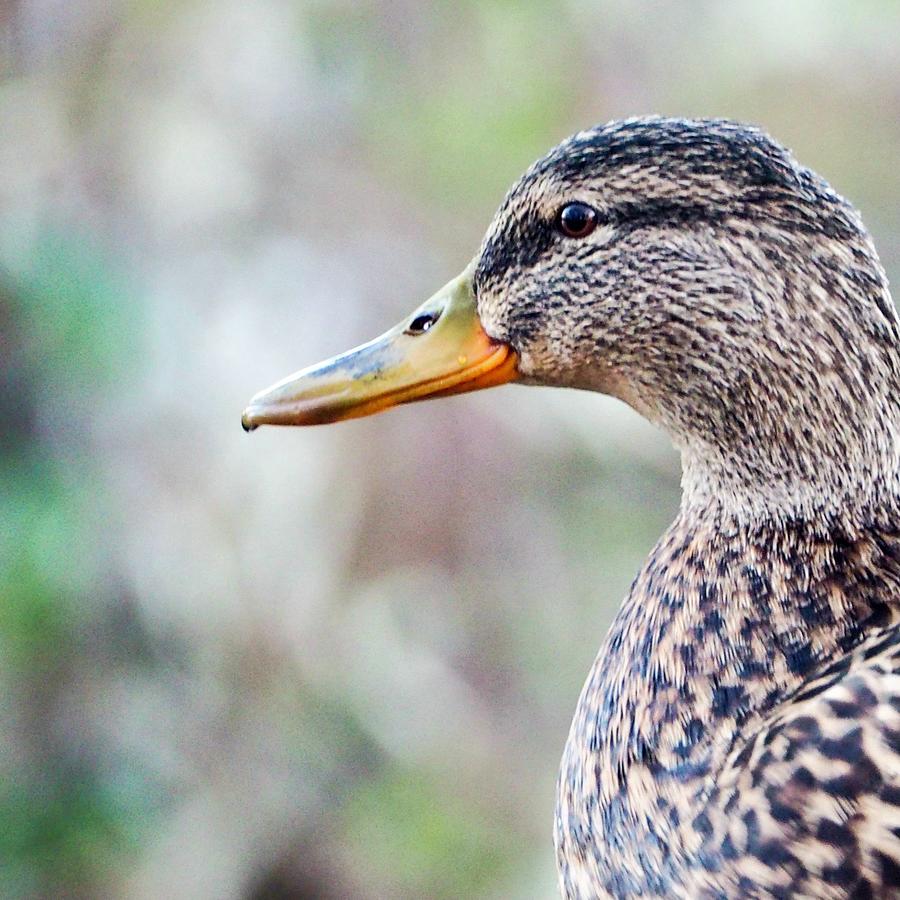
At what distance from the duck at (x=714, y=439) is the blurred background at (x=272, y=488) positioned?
4.56 ft

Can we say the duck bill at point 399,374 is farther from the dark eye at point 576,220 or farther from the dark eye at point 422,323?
the dark eye at point 576,220

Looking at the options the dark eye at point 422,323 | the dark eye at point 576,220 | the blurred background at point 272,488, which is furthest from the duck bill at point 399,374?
the blurred background at point 272,488

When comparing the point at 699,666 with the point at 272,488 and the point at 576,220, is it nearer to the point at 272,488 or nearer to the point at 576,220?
the point at 576,220

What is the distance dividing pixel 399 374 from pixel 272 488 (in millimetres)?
1422

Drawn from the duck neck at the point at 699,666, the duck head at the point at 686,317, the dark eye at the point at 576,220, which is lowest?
the duck neck at the point at 699,666

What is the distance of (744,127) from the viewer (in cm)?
117

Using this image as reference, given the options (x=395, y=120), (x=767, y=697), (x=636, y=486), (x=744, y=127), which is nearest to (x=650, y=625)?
(x=767, y=697)

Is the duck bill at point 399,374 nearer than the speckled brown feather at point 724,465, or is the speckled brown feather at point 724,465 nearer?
the speckled brown feather at point 724,465

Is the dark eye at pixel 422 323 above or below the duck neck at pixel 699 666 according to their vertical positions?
above

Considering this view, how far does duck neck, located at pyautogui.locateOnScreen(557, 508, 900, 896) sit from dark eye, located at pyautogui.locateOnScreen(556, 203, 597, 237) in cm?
28

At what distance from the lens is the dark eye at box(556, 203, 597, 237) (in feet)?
4.01

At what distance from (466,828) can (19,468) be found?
108cm

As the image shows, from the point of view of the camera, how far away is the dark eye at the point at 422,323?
4.33 feet

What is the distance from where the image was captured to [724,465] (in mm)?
1238
